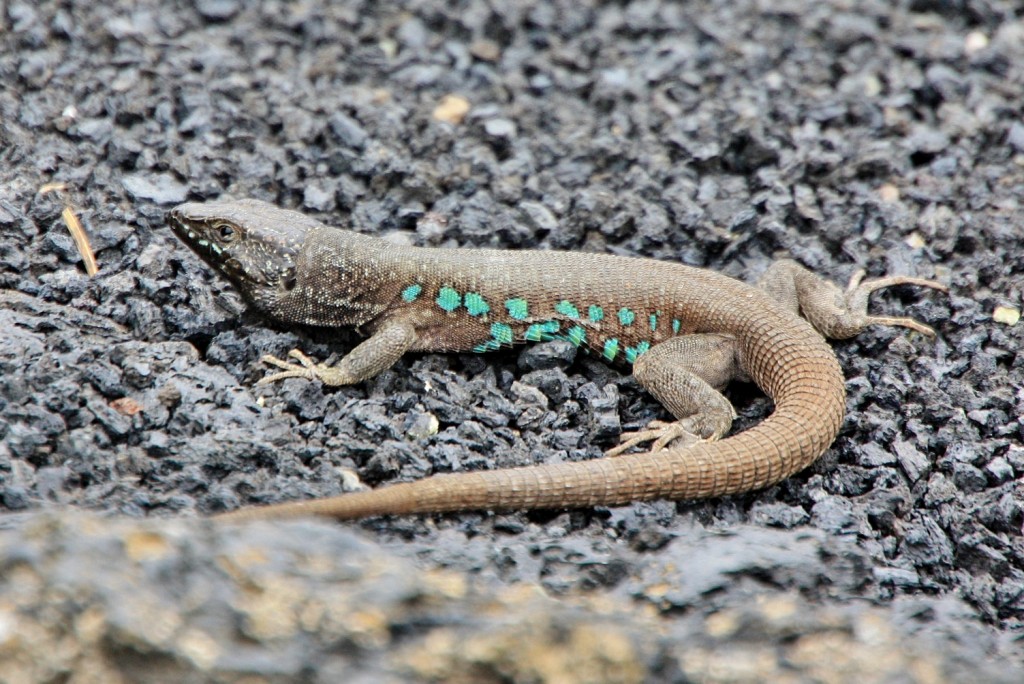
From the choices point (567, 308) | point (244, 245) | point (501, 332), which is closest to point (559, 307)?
point (567, 308)

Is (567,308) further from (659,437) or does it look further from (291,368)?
(291,368)

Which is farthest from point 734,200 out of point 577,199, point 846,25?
point 846,25

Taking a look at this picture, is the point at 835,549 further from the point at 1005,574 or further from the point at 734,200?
the point at 734,200

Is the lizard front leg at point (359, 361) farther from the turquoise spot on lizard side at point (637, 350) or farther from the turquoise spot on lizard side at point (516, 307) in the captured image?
the turquoise spot on lizard side at point (637, 350)

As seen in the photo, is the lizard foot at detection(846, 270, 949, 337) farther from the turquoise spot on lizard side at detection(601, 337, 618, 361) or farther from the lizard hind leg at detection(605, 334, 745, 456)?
the turquoise spot on lizard side at detection(601, 337, 618, 361)

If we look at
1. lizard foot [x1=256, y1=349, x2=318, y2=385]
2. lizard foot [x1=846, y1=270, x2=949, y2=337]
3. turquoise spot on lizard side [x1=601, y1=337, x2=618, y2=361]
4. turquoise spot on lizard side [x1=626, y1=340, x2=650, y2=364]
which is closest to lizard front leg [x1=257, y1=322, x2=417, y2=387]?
lizard foot [x1=256, y1=349, x2=318, y2=385]

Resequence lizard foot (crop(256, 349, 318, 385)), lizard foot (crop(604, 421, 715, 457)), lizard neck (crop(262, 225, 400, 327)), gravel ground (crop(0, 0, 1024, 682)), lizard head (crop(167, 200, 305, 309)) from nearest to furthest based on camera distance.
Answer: gravel ground (crop(0, 0, 1024, 682))
lizard foot (crop(604, 421, 715, 457))
lizard foot (crop(256, 349, 318, 385))
lizard head (crop(167, 200, 305, 309))
lizard neck (crop(262, 225, 400, 327))

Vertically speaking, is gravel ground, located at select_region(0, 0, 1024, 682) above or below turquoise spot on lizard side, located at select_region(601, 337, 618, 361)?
above
